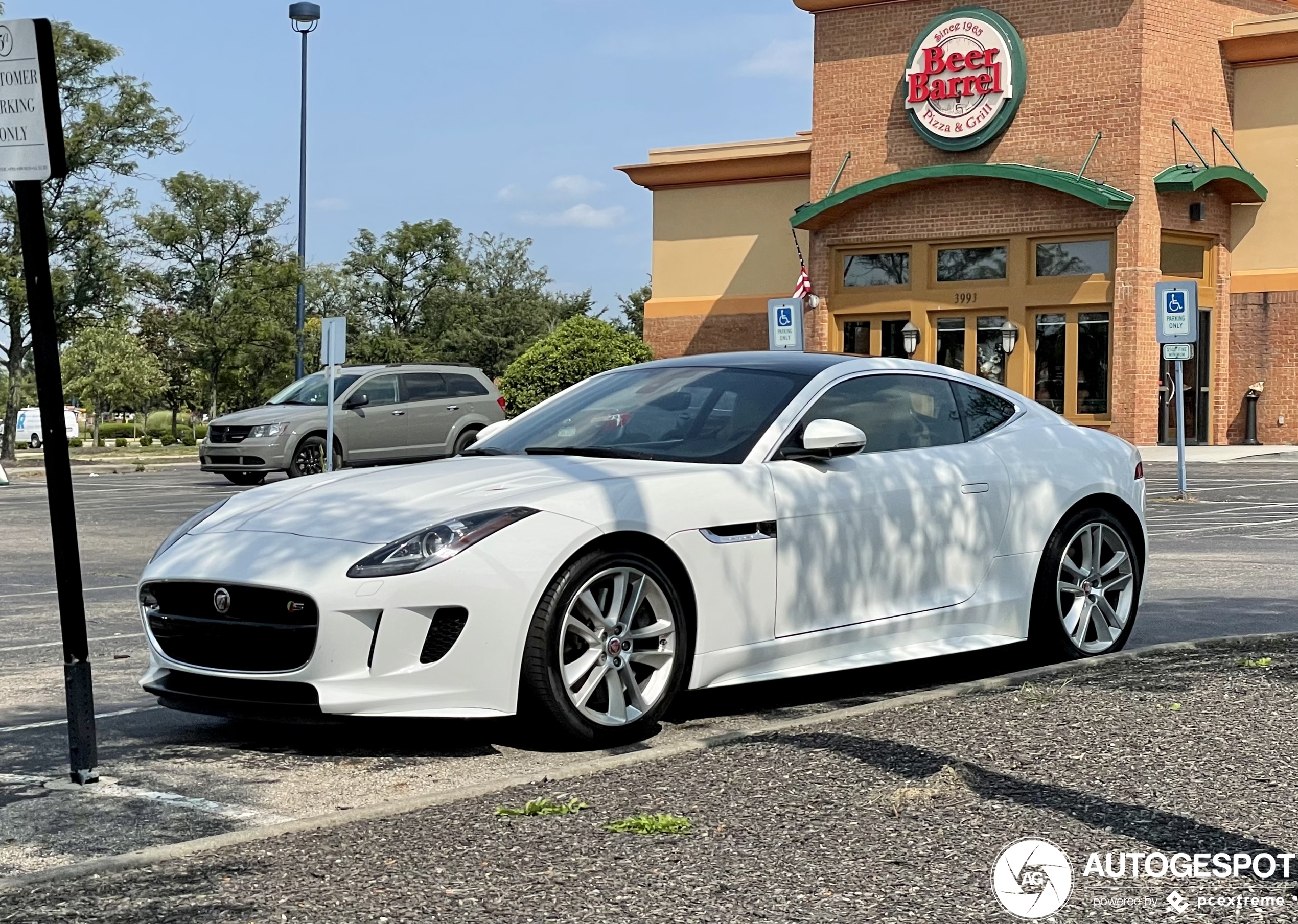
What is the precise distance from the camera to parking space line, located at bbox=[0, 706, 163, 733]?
631cm

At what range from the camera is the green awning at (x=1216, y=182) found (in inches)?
1358

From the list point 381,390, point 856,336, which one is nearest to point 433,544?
point 381,390

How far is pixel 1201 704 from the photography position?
6035mm

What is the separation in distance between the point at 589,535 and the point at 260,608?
3.78ft

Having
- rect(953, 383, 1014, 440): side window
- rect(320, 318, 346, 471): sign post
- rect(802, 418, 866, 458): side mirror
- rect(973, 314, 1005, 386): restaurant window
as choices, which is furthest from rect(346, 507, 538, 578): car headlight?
rect(973, 314, 1005, 386): restaurant window

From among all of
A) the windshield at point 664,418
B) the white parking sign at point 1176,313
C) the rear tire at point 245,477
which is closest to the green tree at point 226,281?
the rear tire at point 245,477

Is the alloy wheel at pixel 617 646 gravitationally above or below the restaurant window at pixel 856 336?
below

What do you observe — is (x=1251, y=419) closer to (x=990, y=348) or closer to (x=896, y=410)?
(x=990, y=348)

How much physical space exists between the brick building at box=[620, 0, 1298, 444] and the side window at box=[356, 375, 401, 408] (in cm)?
1589

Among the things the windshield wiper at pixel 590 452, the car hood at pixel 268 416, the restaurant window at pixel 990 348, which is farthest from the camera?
the restaurant window at pixel 990 348

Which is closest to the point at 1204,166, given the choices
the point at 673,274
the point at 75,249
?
the point at 673,274

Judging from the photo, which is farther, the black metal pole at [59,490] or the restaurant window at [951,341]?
the restaurant window at [951,341]

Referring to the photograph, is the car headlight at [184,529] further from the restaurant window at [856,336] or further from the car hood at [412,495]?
the restaurant window at [856,336]

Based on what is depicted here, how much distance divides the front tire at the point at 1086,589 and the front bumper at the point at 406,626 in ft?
8.75
